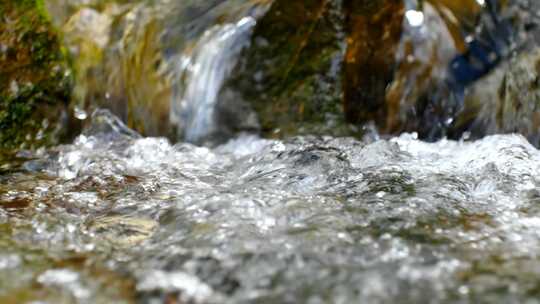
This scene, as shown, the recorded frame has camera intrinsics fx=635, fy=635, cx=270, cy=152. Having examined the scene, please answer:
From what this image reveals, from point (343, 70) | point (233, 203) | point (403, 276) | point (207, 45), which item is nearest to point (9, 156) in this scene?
point (207, 45)

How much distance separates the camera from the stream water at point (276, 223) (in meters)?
2.03

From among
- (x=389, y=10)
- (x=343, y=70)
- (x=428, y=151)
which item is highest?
(x=389, y=10)

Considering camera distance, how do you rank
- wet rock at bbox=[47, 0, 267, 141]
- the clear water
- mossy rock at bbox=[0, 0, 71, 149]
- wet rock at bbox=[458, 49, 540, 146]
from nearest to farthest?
the clear water
mossy rock at bbox=[0, 0, 71, 149]
wet rock at bbox=[458, 49, 540, 146]
wet rock at bbox=[47, 0, 267, 141]

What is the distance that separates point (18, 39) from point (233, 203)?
2.18m

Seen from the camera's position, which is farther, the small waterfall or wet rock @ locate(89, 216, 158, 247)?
the small waterfall

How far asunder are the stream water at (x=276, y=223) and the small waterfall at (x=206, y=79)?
32 centimetres

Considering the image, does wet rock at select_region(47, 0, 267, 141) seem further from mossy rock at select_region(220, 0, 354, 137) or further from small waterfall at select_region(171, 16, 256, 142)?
mossy rock at select_region(220, 0, 354, 137)

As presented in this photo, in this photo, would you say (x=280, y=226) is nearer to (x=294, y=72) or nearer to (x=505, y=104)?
(x=294, y=72)

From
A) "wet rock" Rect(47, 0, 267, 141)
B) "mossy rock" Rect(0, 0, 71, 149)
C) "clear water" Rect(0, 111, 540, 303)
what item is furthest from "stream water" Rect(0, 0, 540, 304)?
"wet rock" Rect(47, 0, 267, 141)

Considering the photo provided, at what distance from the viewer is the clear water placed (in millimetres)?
2025

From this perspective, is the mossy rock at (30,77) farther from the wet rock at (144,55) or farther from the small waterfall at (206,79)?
the small waterfall at (206,79)

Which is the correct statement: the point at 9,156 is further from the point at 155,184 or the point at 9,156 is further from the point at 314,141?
the point at 314,141

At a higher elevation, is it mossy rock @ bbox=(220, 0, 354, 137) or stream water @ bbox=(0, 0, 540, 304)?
mossy rock @ bbox=(220, 0, 354, 137)

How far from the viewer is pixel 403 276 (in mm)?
2059
